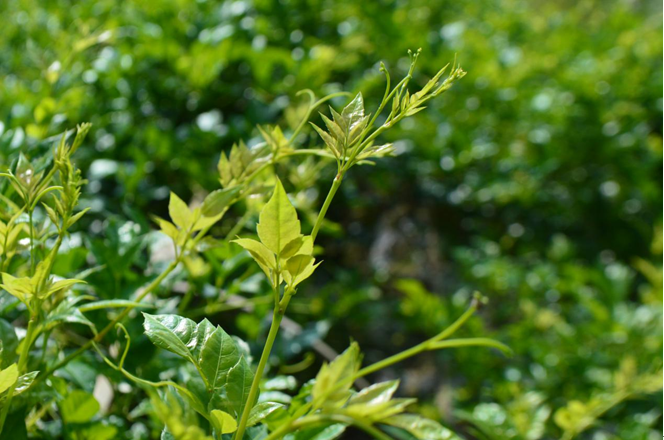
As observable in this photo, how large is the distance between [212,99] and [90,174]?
1.30 feet

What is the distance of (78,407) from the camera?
656 millimetres

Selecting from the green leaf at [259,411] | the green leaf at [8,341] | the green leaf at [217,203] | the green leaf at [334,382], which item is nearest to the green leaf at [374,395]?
the green leaf at [334,382]

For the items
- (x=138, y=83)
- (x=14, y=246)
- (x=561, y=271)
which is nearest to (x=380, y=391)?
(x=14, y=246)

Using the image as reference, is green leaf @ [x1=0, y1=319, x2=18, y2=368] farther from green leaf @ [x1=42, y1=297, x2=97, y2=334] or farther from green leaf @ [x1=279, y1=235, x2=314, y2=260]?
green leaf @ [x1=279, y1=235, x2=314, y2=260]

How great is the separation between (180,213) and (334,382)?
267 millimetres

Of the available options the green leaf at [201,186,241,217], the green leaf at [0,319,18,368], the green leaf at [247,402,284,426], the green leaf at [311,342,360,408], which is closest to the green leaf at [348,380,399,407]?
the green leaf at [311,342,360,408]

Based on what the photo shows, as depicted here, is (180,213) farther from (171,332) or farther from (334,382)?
(334,382)

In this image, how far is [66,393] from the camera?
2.16 ft

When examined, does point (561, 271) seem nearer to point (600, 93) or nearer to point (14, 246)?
point (600, 93)

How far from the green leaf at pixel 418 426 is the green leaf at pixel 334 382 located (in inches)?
1.4

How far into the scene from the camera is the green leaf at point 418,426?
1.31 ft

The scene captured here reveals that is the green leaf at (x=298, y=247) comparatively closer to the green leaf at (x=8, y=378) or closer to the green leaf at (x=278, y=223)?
the green leaf at (x=278, y=223)

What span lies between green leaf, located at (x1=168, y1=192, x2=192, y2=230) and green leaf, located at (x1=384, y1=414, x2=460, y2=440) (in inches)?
11.8

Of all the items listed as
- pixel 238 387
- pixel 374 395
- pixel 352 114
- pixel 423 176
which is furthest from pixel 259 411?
pixel 423 176
